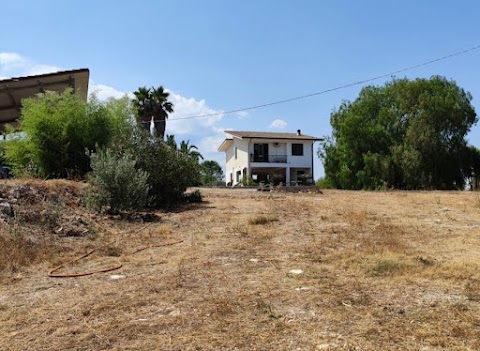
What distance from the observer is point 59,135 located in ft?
43.4

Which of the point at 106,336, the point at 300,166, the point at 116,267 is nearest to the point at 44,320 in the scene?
the point at 106,336

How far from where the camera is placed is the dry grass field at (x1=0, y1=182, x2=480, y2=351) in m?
3.47

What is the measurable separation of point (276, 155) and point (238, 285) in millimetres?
38537

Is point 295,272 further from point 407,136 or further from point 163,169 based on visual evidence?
point 407,136

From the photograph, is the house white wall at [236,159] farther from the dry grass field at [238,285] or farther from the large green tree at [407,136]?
the dry grass field at [238,285]

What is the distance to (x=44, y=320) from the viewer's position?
3934 mm

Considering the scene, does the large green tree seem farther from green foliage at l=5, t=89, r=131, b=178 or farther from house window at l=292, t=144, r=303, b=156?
green foliage at l=5, t=89, r=131, b=178

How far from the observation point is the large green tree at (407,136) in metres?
29.1

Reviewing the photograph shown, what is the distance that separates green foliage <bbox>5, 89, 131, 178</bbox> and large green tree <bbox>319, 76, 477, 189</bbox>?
1898 cm

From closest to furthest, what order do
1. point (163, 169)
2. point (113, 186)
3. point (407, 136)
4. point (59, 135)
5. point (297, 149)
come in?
point (113, 186), point (163, 169), point (59, 135), point (407, 136), point (297, 149)

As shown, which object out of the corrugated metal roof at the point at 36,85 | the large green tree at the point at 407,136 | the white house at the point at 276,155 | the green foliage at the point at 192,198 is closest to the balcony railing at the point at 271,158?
the white house at the point at 276,155

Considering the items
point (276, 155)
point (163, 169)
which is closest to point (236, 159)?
point (276, 155)

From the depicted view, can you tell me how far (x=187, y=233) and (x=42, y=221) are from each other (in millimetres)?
2564

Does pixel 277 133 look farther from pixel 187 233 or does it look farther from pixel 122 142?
pixel 187 233
